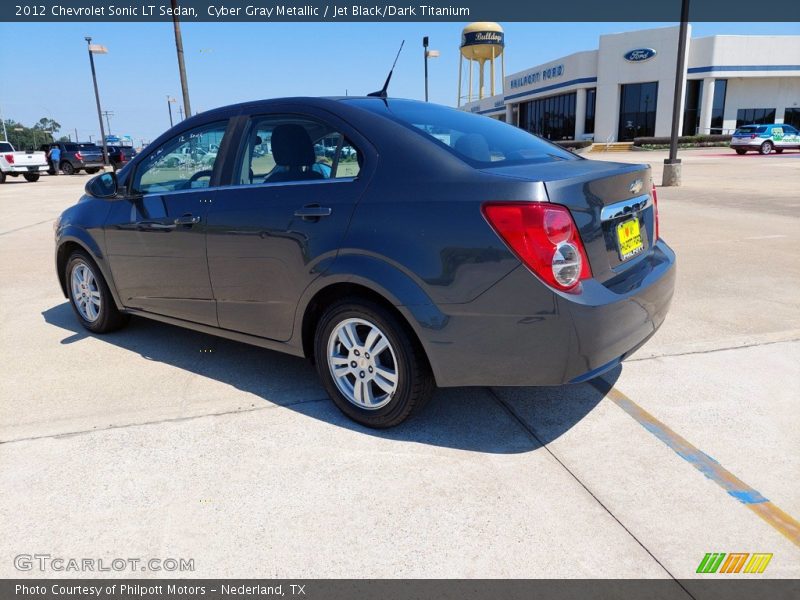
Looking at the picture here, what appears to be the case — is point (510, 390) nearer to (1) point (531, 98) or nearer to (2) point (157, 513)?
(2) point (157, 513)

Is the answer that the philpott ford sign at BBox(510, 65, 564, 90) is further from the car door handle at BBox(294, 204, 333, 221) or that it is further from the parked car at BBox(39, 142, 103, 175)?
the car door handle at BBox(294, 204, 333, 221)

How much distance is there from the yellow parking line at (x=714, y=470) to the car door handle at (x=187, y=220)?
2563mm

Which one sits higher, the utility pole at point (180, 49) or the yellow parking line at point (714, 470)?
the utility pole at point (180, 49)

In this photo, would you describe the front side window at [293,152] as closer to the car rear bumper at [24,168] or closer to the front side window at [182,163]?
the front side window at [182,163]

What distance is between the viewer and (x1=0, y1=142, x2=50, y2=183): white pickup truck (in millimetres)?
27234

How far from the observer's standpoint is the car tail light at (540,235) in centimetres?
255

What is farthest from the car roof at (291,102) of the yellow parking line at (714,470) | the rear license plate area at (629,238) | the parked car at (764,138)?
the parked car at (764,138)

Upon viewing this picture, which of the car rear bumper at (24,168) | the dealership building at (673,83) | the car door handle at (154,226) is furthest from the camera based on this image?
the dealership building at (673,83)

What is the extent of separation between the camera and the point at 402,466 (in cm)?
285

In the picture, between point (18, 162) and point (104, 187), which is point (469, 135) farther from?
point (18, 162)

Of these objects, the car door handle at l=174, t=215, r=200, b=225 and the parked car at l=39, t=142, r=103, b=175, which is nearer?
the car door handle at l=174, t=215, r=200, b=225

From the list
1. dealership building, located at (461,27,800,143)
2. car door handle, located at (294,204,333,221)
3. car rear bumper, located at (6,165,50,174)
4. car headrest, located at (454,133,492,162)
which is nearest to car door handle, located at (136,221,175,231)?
car door handle, located at (294,204,333,221)

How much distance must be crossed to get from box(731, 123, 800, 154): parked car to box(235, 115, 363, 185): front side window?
36.5 meters

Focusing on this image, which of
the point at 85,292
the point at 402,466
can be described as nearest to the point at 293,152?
the point at 402,466
